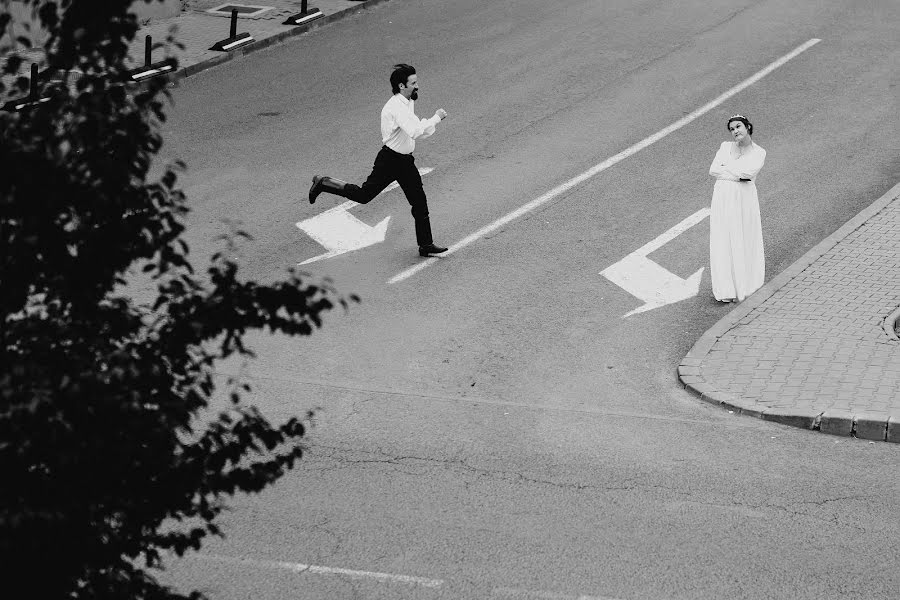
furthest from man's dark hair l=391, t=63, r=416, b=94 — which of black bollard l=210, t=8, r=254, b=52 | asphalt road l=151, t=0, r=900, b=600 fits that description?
black bollard l=210, t=8, r=254, b=52

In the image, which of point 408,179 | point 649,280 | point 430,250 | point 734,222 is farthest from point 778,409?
point 408,179

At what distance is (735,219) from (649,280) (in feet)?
3.84

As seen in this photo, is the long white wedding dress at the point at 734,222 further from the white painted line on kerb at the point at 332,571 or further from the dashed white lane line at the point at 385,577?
the white painted line on kerb at the point at 332,571

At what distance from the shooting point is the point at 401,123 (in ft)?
43.8

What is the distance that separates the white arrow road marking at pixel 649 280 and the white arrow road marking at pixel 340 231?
2553mm

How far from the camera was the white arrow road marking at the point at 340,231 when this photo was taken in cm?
1421

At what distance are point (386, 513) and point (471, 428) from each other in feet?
Result: 5.17

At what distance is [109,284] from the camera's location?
192 inches

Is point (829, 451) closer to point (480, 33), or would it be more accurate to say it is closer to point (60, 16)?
point (60, 16)

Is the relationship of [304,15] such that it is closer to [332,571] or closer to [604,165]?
[604,165]

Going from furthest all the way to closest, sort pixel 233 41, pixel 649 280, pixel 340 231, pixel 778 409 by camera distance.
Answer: pixel 233 41
pixel 340 231
pixel 649 280
pixel 778 409

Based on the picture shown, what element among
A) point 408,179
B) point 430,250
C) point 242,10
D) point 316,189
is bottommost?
point 430,250

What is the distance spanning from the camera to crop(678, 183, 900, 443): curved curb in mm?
9953

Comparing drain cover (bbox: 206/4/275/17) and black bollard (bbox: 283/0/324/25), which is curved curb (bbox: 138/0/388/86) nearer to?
black bollard (bbox: 283/0/324/25)
